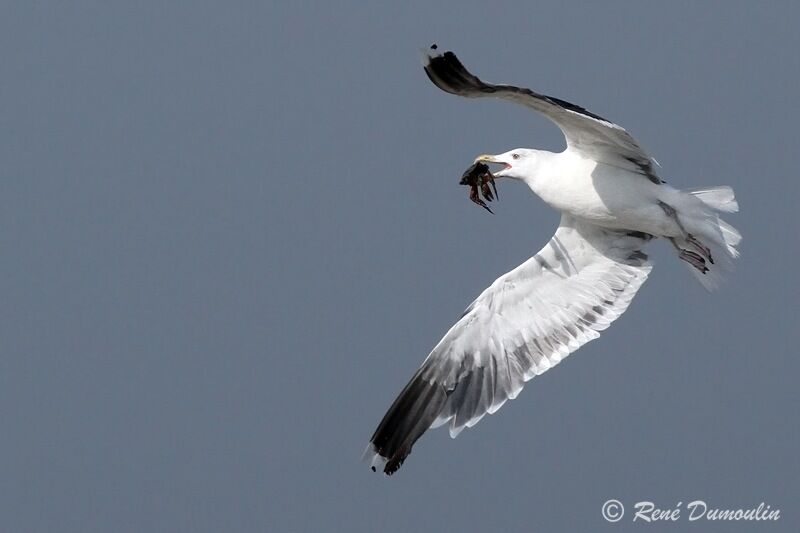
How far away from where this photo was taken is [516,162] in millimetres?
10047

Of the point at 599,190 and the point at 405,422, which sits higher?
the point at 599,190

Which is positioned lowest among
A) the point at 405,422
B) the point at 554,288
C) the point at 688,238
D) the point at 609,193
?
the point at 405,422

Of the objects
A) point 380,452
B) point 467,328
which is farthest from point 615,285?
point 380,452

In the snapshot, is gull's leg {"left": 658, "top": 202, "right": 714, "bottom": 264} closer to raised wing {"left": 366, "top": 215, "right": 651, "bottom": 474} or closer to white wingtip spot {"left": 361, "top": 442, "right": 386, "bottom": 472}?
raised wing {"left": 366, "top": 215, "right": 651, "bottom": 474}

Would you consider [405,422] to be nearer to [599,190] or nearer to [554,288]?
[554,288]

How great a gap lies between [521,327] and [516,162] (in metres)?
1.19

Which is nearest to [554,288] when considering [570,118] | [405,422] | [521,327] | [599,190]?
[521,327]

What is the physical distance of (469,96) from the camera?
8.42 m

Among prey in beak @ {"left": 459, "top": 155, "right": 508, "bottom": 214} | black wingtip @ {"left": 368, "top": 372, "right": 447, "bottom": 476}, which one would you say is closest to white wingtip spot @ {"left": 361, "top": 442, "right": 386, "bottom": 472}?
black wingtip @ {"left": 368, "top": 372, "right": 447, "bottom": 476}

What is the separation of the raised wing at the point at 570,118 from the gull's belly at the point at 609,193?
0.07m

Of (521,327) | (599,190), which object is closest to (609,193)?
(599,190)

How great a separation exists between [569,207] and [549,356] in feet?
3.61

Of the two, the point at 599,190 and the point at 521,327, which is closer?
the point at 599,190

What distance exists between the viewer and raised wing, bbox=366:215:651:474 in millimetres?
10391
